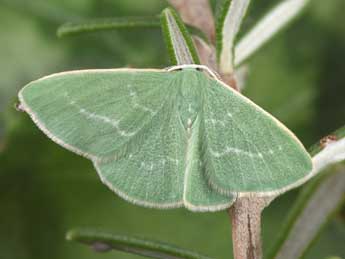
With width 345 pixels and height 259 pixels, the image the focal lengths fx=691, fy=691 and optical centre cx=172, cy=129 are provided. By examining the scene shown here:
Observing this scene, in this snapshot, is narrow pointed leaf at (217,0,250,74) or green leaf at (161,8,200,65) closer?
green leaf at (161,8,200,65)

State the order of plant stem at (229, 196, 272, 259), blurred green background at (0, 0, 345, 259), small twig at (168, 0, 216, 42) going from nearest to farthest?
plant stem at (229, 196, 272, 259)
small twig at (168, 0, 216, 42)
blurred green background at (0, 0, 345, 259)

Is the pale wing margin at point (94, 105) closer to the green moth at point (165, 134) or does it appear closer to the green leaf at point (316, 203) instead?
the green moth at point (165, 134)

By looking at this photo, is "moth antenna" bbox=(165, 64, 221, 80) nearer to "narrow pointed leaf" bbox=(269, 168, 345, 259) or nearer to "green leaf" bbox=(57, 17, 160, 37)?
"green leaf" bbox=(57, 17, 160, 37)

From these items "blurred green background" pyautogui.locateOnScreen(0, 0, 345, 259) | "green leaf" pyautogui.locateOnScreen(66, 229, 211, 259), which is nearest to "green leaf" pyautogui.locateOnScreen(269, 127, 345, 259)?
"green leaf" pyautogui.locateOnScreen(66, 229, 211, 259)

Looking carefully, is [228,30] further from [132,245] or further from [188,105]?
[132,245]

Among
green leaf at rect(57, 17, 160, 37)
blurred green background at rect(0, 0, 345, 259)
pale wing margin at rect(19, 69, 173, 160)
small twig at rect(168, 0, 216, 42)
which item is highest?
green leaf at rect(57, 17, 160, 37)

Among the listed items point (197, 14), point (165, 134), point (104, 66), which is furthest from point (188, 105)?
point (104, 66)
